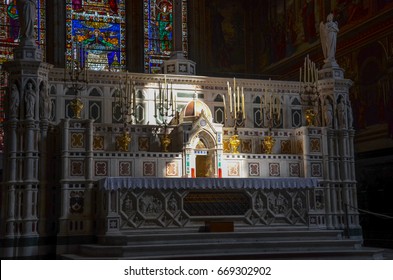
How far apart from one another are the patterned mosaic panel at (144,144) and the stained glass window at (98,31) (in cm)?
953

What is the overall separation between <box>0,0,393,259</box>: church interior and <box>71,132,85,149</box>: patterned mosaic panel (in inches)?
1.0

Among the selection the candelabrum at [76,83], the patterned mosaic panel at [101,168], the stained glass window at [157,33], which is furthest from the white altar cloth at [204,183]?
the stained glass window at [157,33]

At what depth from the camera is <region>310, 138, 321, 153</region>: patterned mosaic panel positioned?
18.5 m

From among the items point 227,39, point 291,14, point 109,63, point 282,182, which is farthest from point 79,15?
point 282,182

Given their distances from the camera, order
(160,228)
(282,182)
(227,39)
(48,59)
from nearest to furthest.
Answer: (160,228), (282,182), (48,59), (227,39)

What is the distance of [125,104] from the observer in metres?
17.8

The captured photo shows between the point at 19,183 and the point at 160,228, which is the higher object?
the point at 19,183

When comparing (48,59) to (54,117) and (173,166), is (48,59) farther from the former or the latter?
(173,166)

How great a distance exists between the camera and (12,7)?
84.8ft

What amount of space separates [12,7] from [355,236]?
1644 centimetres

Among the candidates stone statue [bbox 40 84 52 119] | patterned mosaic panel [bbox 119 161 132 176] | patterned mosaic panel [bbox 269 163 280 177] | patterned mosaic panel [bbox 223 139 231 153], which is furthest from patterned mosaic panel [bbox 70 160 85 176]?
patterned mosaic panel [bbox 269 163 280 177]

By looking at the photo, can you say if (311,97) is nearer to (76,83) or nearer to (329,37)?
(329,37)

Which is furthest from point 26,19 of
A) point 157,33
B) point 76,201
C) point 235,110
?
point 157,33

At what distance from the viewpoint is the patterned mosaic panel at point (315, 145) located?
729 inches
